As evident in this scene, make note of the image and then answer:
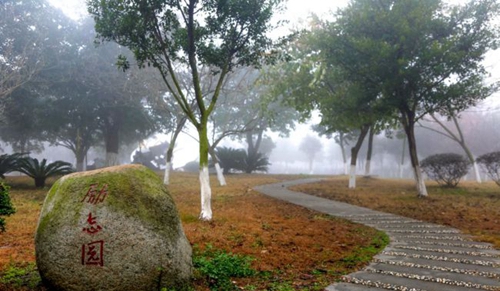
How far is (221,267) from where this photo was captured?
531cm

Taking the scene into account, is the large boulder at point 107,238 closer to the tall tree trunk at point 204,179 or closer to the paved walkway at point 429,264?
the paved walkway at point 429,264

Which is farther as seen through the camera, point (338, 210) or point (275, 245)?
point (338, 210)

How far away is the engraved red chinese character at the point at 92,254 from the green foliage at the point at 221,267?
1575 millimetres

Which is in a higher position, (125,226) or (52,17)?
(52,17)

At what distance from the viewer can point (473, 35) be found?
13914mm

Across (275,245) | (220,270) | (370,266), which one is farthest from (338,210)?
(220,270)

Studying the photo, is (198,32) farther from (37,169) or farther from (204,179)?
(37,169)

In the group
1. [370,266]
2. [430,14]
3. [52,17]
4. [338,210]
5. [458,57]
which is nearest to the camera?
[370,266]

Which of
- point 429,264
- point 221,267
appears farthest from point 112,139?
point 429,264

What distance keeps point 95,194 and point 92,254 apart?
0.74m

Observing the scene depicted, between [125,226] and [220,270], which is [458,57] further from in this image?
[125,226]

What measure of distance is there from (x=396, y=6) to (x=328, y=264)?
12170mm

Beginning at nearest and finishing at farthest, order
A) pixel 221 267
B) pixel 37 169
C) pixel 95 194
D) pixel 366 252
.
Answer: pixel 95 194 → pixel 221 267 → pixel 366 252 → pixel 37 169

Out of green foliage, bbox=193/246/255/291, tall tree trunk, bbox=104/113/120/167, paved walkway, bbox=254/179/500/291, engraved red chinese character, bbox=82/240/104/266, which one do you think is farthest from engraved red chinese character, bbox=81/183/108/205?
tall tree trunk, bbox=104/113/120/167
